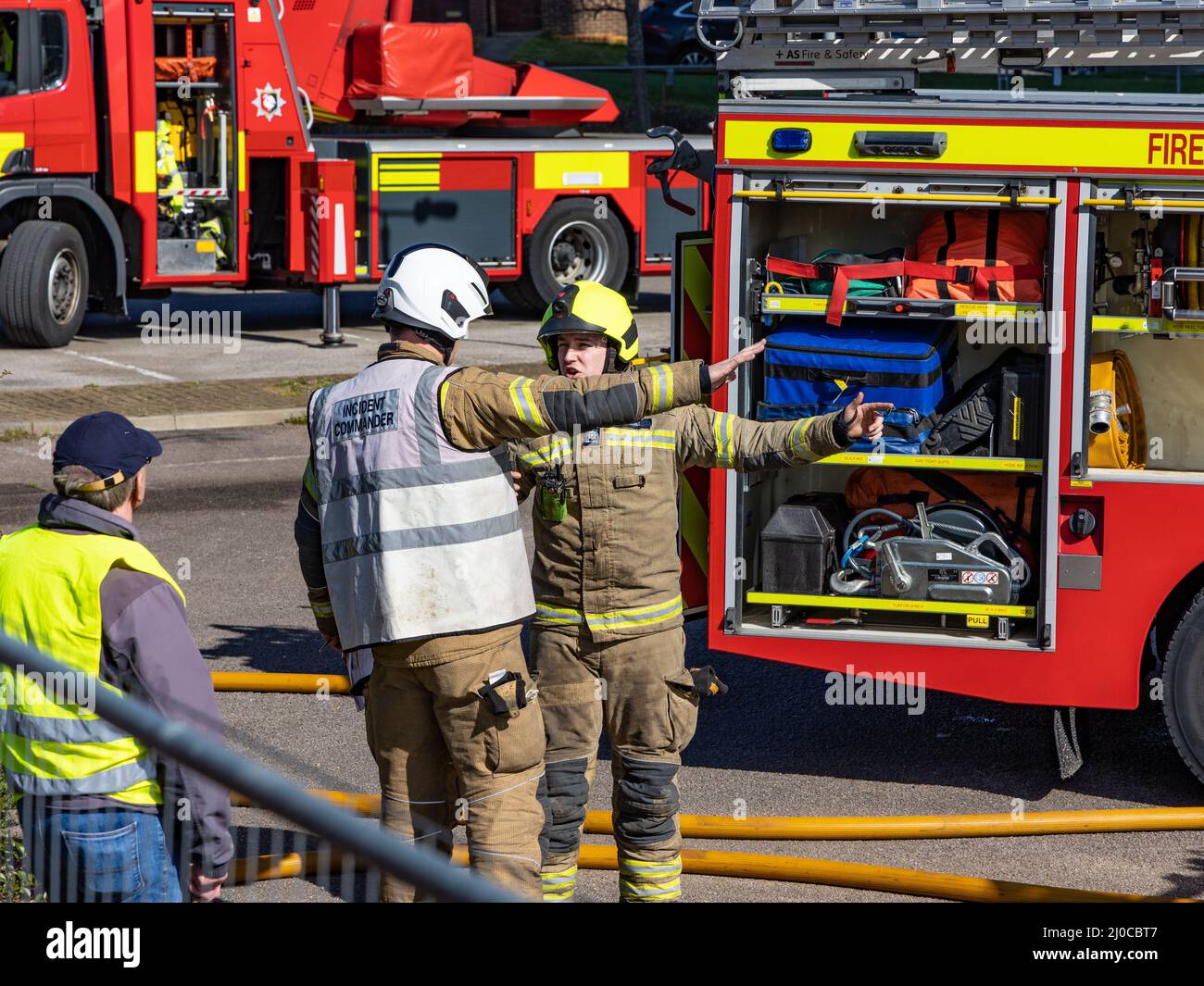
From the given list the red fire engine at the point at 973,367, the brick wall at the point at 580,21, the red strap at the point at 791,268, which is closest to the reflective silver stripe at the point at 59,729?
the red fire engine at the point at 973,367

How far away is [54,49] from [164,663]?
13315 mm

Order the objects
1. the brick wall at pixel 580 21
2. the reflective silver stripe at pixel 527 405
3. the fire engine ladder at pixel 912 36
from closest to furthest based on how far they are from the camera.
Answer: the reflective silver stripe at pixel 527 405, the fire engine ladder at pixel 912 36, the brick wall at pixel 580 21

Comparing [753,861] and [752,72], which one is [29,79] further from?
[753,861]

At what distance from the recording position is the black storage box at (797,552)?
246 inches

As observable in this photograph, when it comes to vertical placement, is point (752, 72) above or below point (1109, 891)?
above

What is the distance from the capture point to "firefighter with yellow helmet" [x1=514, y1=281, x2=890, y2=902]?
4863mm

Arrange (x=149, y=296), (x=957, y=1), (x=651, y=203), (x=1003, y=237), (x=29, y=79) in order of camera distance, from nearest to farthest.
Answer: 1. (x=1003, y=237)
2. (x=957, y=1)
3. (x=29, y=79)
4. (x=149, y=296)
5. (x=651, y=203)

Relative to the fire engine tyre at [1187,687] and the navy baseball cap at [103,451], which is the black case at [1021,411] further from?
the navy baseball cap at [103,451]

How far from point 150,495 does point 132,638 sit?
7760 mm

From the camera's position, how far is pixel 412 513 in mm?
4293

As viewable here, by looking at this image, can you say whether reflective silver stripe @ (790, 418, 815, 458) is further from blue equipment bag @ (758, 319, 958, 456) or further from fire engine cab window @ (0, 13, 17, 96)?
fire engine cab window @ (0, 13, 17, 96)

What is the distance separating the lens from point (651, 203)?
61.7ft

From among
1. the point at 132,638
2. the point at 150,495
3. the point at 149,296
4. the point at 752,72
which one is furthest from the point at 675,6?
the point at 132,638

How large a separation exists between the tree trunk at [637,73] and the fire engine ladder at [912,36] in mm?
22911
